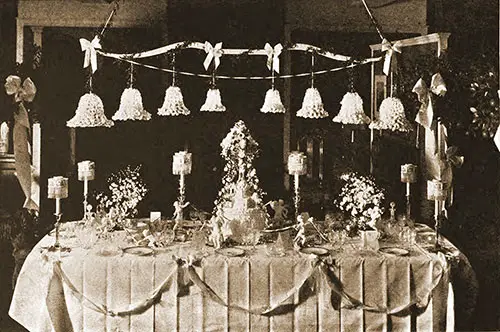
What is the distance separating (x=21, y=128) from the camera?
5262 mm

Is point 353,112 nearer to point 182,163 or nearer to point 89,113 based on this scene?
point 182,163

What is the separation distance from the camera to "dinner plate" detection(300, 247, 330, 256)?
15.7ft

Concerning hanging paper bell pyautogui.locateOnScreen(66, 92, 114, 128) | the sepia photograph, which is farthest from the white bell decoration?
hanging paper bell pyautogui.locateOnScreen(66, 92, 114, 128)

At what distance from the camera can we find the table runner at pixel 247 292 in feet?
15.4

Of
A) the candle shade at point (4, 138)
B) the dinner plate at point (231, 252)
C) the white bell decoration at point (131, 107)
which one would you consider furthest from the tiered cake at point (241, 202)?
the candle shade at point (4, 138)

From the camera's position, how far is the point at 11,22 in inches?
237

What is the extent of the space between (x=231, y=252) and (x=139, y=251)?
71 cm

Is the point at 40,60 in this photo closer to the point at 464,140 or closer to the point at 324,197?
the point at 324,197

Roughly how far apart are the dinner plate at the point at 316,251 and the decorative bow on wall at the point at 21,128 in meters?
2.33

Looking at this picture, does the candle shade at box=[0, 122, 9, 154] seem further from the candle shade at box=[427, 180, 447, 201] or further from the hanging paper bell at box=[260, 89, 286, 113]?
the candle shade at box=[427, 180, 447, 201]

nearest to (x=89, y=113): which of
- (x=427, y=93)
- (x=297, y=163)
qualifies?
(x=297, y=163)

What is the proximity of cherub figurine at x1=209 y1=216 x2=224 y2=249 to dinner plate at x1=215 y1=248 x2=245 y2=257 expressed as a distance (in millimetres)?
58

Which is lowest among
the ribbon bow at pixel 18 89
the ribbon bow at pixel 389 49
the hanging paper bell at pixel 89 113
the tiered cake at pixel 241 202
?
the tiered cake at pixel 241 202

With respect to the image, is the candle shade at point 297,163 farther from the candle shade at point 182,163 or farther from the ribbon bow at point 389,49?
the ribbon bow at point 389,49
